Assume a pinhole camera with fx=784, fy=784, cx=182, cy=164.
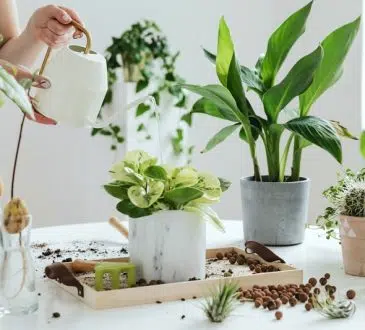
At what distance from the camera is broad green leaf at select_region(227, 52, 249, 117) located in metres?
1.88

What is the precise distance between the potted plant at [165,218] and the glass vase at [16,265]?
245 millimetres

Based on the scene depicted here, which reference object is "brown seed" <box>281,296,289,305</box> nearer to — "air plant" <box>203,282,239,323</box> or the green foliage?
"air plant" <box>203,282,239,323</box>

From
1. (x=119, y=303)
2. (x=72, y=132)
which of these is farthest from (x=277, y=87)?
(x=72, y=132)

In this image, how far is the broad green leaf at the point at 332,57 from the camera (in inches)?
75.2

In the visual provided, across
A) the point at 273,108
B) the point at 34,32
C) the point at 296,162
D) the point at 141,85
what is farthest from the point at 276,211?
the point at 141,85

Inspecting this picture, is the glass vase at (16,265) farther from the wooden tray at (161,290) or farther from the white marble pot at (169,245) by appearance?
the white marble pot at (169,245)

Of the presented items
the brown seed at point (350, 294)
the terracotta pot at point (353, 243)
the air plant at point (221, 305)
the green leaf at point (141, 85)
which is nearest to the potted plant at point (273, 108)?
the terracotta pot at point (353, 243)

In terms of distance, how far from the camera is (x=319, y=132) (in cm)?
179

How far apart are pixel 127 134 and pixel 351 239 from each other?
2016 millimetres

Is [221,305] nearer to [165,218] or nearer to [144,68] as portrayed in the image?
[165,218]

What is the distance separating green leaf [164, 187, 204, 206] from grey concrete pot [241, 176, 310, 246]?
515 millimetres

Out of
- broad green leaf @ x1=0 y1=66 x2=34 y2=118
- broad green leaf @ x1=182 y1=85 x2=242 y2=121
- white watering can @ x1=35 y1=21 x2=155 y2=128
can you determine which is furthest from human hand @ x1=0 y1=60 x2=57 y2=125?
broad green leaf @ x1=182 y1=85 x2=242 y2=121

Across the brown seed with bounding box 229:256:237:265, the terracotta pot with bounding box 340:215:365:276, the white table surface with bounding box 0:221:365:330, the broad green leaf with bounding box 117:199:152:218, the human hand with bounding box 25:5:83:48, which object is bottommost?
the white table surface with bounding box 0:221:365:330

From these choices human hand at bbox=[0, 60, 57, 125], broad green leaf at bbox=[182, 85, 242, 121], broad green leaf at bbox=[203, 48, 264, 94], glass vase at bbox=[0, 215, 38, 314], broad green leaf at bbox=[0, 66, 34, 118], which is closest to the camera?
broad green leaf at bbox=[0, 66, 34, 118]
